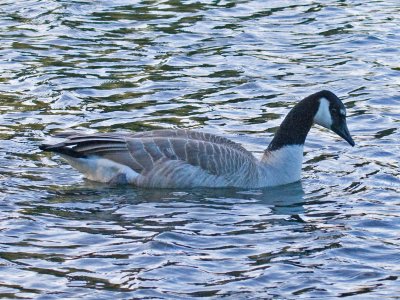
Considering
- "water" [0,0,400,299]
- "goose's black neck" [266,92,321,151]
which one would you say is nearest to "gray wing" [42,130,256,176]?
"water" [0,0,400,299]

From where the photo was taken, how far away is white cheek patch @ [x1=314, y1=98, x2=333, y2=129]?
14.5 metres

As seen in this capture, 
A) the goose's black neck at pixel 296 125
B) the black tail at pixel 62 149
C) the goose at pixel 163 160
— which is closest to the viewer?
the black tail at pixel 62 149

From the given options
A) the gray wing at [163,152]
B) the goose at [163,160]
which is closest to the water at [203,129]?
the goose at [163,160]

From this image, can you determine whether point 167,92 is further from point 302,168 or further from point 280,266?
point 280,266

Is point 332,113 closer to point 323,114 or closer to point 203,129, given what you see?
point 323,114

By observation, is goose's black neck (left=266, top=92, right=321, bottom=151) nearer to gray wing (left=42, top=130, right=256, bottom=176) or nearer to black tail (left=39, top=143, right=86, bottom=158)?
gray wing (left=42, top=130, right=256, bottom=176)

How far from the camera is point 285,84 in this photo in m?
17.5

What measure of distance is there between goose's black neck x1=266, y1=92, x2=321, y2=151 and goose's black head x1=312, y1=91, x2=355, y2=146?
0.18ft

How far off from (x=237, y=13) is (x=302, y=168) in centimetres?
665

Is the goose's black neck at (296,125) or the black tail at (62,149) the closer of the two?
the black tail at (62,149)

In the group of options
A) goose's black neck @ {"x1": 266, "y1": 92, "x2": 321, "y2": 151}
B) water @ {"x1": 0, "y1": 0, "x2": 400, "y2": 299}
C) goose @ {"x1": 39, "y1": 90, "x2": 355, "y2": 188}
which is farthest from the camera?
goose's black neck @ {"x1": 266, "y1": 92, "x2": 321, "y2": 151}

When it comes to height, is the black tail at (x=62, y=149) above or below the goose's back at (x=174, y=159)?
above

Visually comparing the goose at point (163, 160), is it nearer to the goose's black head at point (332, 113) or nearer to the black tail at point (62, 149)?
the black tail at point (62, 149)

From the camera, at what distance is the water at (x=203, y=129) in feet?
35.6
